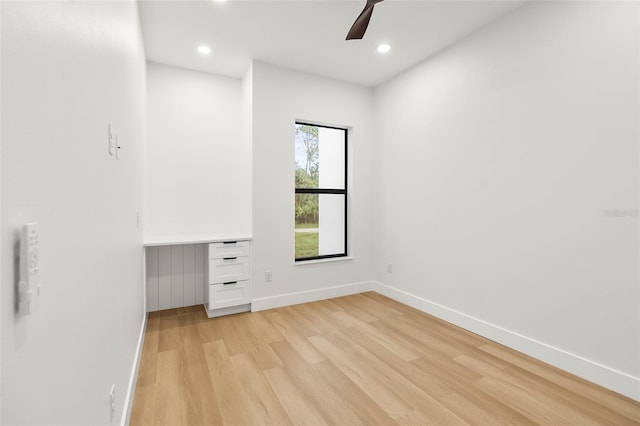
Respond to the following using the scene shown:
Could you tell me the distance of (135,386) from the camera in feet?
6.31

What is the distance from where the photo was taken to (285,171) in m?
3.52

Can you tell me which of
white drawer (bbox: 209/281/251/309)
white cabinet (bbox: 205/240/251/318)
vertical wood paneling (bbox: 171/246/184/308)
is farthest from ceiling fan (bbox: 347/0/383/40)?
vertical wood paneling (bbox: 171/246/184/308)

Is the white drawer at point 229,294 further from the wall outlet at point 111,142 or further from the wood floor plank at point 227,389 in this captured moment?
the wall outlet at point 111,142

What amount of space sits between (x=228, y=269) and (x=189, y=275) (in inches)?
25.0

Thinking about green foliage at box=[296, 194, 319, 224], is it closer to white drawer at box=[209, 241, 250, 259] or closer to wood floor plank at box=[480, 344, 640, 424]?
white drawer at box=[209, 241, 250, 259]

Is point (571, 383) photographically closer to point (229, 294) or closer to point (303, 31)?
point (229, 294)

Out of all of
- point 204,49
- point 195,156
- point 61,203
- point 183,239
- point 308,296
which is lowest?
point 308,296

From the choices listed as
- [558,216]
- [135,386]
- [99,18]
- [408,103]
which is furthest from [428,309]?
[99,18]

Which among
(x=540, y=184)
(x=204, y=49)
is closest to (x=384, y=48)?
(x=204, y=49)

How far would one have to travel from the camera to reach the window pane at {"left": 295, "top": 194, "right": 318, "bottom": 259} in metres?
→ 3.85

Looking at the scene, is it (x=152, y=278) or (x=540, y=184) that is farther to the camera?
(x=152, y=278)

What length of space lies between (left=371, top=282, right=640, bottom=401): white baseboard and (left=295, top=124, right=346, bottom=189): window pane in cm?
186

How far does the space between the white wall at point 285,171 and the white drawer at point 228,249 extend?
0.13 metres

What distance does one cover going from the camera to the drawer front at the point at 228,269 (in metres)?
3.12
